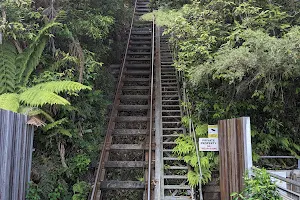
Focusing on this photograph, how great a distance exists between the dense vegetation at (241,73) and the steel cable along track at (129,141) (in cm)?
114

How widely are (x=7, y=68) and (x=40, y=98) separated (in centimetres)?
171

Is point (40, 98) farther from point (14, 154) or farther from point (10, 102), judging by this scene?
point (14, 154)

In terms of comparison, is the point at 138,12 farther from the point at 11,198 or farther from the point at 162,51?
the point at 11,198

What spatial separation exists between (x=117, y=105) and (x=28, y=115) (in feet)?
13.3

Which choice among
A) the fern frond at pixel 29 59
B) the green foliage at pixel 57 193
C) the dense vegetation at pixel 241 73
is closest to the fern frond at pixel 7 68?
the fern frond at pixel 29 59

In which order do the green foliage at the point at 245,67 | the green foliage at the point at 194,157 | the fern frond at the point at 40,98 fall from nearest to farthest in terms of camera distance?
the fern frond at the point at 40,98, the green foliage at the point at 245,67, the green foliage at the point at 194,157

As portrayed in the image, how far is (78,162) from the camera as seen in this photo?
6.54m

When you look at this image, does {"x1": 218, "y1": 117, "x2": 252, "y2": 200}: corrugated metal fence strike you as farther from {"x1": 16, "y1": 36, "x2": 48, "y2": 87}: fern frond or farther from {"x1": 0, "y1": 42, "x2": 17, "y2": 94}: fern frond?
{"x1": 0, "y1": 42, "x2": 17, "y2": 94}: fern frond

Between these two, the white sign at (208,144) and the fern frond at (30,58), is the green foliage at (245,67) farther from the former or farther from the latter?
the fern frond at (30,58)

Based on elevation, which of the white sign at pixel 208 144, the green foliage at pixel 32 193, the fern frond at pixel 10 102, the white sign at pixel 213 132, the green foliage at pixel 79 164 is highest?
the fern frond at pixel 10 102

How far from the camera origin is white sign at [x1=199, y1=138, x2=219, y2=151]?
21.4 feet

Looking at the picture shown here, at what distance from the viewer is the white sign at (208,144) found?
6.52 meters

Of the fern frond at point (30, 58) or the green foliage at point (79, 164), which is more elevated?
the fern frond at point (30, 58)

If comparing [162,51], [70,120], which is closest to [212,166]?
[70,120]
